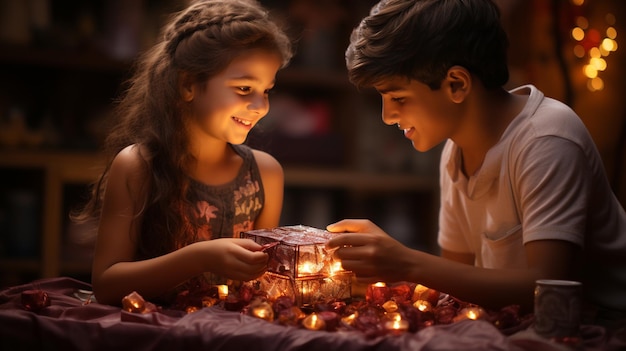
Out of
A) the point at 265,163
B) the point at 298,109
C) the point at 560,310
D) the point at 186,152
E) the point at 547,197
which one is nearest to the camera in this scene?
the point at 560,310

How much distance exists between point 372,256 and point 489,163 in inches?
13.9

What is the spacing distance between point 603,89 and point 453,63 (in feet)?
4.63

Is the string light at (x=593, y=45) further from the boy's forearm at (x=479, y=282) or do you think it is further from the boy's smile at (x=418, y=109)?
the boy's forearm at (x=479, y=282)

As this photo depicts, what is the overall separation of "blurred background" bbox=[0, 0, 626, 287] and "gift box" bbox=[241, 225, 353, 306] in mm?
1150

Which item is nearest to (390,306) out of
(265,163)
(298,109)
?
(265,163)

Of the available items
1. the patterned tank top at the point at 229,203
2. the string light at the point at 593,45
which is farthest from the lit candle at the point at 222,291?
the string light at the point at 593,45

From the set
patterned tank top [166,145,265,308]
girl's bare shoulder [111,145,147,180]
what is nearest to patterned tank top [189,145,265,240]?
patterned tank top [166,145,265,308]

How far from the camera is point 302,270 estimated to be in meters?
1.23

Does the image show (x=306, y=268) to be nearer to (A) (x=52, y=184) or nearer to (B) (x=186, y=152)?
(B) (x=186, y=152)

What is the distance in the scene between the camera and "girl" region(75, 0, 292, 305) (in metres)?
1.37

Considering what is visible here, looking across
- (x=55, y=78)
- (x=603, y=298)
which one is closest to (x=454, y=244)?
(x=603, y=298)

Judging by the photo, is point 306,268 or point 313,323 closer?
point 313,323

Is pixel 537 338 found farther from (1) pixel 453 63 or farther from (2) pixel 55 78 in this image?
(2) pixel 55 78

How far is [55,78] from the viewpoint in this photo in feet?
9.18
